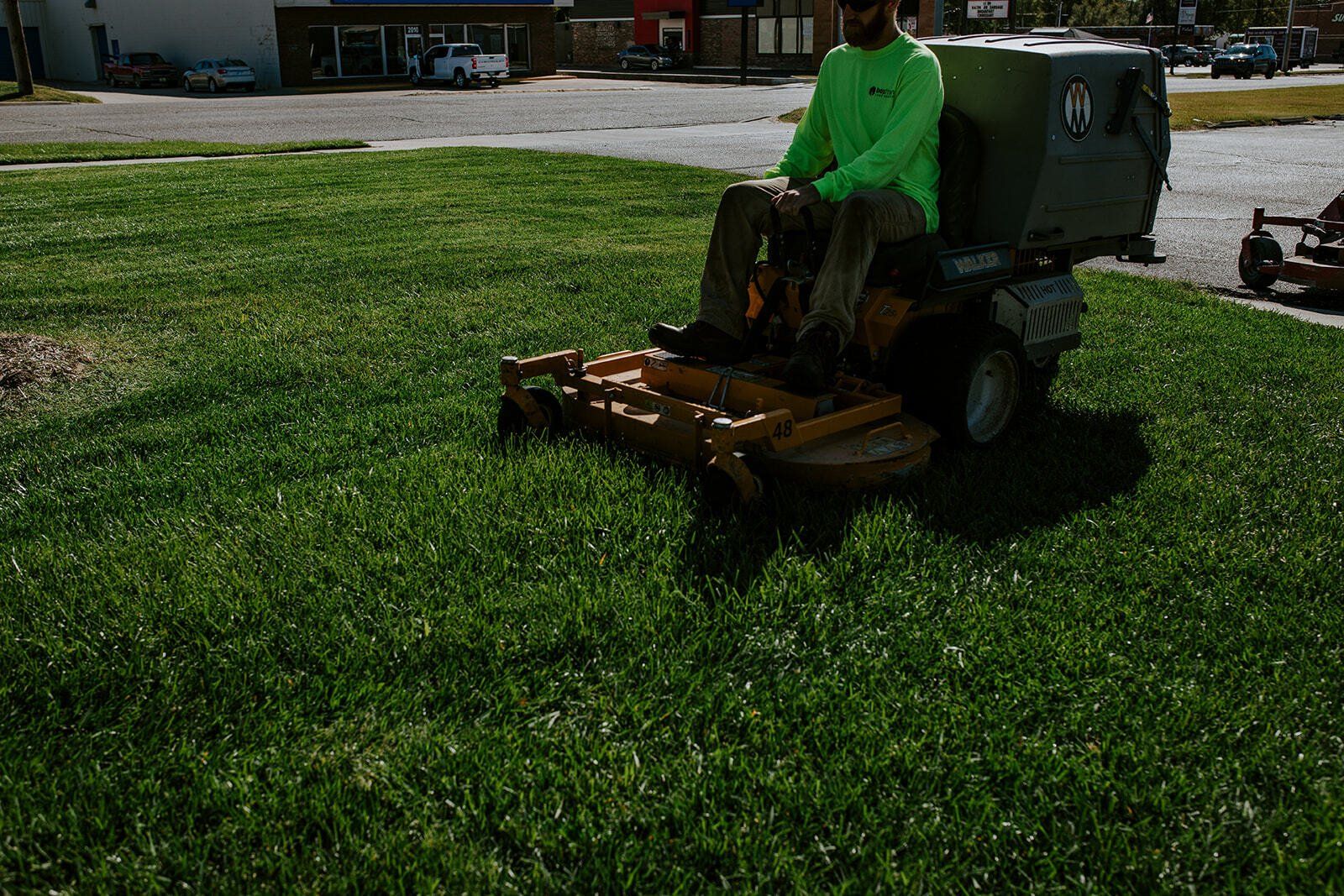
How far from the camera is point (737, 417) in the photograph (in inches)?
181

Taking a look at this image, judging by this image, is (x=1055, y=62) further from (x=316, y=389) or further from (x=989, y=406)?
(x=316, y=389)

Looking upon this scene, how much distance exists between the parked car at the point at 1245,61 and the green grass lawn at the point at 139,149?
45597 mm

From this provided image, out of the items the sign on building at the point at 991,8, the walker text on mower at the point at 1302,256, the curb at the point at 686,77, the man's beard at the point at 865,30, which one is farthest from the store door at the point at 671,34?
the man's beard at the point at 865,30

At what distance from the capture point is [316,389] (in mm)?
6090

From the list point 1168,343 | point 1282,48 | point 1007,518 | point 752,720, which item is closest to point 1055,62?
point 1007,518

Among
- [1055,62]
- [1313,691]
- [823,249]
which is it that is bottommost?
[1313,691]

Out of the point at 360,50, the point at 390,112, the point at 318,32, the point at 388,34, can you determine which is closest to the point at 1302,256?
the point at 390,112

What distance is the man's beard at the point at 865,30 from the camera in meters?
4.73

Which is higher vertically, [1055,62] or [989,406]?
[1055,62]

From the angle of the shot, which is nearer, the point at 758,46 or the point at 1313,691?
the point at 1313,691

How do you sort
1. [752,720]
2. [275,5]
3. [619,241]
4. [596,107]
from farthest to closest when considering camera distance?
[275,5] → [596,107] → [619,241] → [752,720]

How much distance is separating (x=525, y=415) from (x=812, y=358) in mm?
1292

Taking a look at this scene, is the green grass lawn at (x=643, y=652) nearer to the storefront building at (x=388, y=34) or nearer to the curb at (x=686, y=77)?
the curb at (x=686, y=77)

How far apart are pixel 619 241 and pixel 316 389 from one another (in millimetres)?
4502
